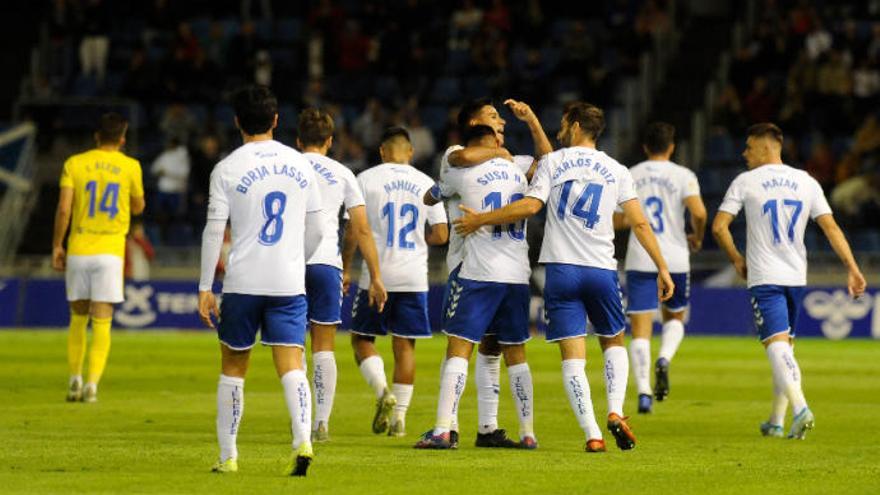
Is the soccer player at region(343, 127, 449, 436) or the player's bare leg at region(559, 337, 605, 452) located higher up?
the soccer player at region(343, 127, 449, 436)

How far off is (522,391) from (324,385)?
1.52 meters

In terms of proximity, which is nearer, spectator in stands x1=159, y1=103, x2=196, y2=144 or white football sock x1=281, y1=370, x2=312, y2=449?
white football sock x1=281, y1=370, x2=312, y2=449

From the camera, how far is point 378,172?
14773 mm

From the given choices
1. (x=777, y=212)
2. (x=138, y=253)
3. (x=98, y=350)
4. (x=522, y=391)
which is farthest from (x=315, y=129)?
(x=138, y=253)

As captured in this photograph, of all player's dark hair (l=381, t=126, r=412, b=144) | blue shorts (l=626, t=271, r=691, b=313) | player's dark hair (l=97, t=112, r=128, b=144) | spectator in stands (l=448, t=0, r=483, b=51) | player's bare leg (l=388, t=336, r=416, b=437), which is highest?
spectator in stands (l=448, t=0, r=483, b=51)

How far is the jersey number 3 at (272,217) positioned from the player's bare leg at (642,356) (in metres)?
6.40

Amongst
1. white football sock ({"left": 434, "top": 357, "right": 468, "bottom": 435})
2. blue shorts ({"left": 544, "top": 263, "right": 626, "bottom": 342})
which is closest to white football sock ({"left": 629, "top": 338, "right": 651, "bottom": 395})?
blue shorts ({"left": 544, "top": 263, "right": 626, "bottom": 342})

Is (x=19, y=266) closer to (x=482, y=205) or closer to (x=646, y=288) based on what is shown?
(x=646, y=288)

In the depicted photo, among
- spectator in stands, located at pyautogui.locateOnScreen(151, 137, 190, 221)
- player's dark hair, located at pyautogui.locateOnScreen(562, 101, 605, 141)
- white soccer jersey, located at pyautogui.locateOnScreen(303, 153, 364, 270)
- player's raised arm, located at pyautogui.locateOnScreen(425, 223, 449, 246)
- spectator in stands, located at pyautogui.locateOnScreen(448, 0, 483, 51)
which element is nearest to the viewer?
player's dark hair, located at pyautogui.locateOnScreen(562, 101, 605, 141)

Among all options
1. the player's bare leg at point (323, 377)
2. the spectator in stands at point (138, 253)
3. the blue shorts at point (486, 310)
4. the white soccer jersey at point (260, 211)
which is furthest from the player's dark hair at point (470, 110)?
the spectator in stands at point (138, 253)

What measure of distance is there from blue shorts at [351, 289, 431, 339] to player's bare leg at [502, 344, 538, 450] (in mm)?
1443

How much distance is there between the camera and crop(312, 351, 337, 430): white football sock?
45.6 feet

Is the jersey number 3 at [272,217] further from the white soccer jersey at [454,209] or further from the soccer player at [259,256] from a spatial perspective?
the white soccer jersey at [454,209]

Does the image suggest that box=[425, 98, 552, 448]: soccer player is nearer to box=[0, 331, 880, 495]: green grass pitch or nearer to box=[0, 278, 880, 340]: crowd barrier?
box=[0, 331, 880, 495]: green grass pitch
